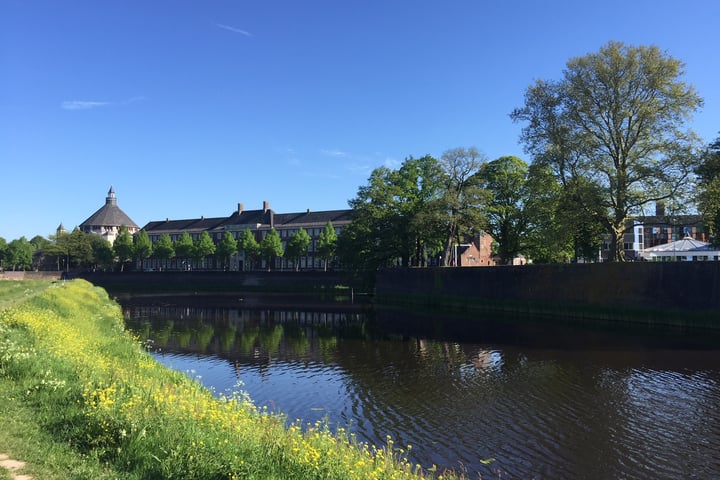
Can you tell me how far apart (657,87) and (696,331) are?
16.3 meters

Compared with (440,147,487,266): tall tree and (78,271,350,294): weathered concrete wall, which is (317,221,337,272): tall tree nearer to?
(78,271,350,294): weathered concrete wall

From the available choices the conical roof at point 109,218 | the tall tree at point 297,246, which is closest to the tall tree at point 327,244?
the tall tree at point 297,246

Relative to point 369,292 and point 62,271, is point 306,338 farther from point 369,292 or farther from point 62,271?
point 62,271

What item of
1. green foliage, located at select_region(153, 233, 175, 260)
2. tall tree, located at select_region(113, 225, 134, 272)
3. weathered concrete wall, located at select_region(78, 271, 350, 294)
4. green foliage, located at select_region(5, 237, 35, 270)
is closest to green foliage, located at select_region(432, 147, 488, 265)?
weathered concrete wall, located at select_region(78, 271, 350, 294)

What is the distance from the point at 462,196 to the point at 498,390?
35.9 meters

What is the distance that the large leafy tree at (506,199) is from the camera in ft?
188

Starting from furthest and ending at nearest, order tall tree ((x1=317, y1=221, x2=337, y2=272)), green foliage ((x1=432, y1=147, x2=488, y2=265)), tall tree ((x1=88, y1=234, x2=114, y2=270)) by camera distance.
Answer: tall tree ((x1=88, y1=234, x2=114, y2=270))
tall tree ((x1=317, y1=221, x2=337, y2=272))
green foliage ((x1=432, y1=147, x2=488, y2=265))

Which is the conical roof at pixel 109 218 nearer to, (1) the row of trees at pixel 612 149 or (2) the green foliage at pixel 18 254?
(2) the green foliage at pixel 18 254

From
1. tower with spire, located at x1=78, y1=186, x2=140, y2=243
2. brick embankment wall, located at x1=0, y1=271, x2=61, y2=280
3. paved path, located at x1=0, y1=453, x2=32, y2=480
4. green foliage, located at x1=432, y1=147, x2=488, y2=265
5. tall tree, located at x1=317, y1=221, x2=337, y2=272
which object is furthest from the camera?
tower with spire, located at x1=78, y1=186, x2=140, y2=243

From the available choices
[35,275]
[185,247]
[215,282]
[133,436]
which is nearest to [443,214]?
[133,436]

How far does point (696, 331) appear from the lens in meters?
30.8

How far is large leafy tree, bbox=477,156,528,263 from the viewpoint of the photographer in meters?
57.3

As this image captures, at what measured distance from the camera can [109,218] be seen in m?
151

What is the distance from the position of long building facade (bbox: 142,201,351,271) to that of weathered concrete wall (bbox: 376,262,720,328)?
172ft
